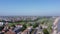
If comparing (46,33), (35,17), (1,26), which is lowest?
(46,33)

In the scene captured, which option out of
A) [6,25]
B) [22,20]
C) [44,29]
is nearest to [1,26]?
[6,25]

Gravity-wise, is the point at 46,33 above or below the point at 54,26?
below

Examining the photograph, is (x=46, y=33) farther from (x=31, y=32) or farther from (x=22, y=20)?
(x=22, y=20)

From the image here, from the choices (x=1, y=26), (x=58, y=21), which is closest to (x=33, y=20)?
(x=58, y=21)

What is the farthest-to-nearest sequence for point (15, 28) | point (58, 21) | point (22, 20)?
1. point (22, 20)
2. point (15, 28)
3. point (58, 21)

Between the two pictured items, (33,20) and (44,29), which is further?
(33,20)

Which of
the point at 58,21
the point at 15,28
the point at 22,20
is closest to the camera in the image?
the point at 58,21
